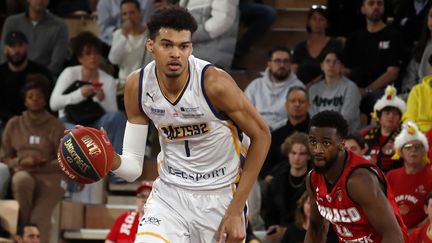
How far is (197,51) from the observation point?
1062 cm

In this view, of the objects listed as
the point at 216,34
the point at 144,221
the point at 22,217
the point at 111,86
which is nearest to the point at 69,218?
the point at 22,217

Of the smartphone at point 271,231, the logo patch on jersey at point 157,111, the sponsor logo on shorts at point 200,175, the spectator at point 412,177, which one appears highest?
the logo patch on jersey at point 157,111

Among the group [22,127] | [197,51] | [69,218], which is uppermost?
[197,51]

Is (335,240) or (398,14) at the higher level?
(398,14)

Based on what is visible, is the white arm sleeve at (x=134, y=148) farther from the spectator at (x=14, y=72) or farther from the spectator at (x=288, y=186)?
the spectator at (x=14, y=72)

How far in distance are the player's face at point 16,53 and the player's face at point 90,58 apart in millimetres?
704

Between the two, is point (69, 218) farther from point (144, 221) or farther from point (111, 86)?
point (144, 221)

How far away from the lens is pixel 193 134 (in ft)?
19.4

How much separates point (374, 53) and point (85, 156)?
238 inches

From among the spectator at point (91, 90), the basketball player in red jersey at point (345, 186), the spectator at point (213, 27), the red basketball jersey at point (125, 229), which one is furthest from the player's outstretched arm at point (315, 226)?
the spectator at point (213, 27)

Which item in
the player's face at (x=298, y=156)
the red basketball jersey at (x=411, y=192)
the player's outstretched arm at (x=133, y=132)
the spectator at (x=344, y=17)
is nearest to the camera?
the player's outstretched arm at (x=133, y=132)

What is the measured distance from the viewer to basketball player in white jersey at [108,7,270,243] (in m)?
5.77

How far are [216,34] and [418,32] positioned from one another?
2.35 metres

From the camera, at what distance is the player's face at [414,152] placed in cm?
885
